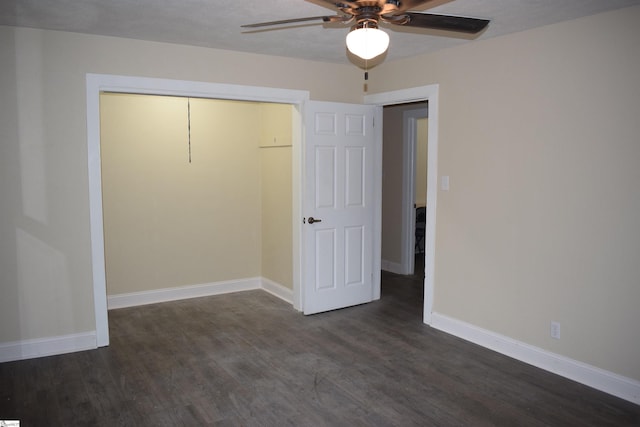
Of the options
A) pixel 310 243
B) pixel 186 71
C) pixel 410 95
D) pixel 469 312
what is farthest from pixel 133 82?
pixel 469 312

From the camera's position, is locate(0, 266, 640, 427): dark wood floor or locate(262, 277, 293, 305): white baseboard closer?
locate(0, 266, 640, 427): dark wood floor

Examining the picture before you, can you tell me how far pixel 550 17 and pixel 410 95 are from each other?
1.51 metres

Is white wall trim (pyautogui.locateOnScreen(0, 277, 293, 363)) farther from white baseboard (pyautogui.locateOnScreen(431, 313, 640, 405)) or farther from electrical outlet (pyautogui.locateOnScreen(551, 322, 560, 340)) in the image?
electrical outlet (pyautogui.locateOnScreen(551, 322, 560, 340))

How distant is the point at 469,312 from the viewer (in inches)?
162

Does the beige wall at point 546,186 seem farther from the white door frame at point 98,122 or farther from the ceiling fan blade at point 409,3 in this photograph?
the white door frame at point 98,122

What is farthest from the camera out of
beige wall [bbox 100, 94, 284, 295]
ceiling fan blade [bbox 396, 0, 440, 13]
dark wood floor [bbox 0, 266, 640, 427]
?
beige wall [bbox 100, 94, 284, 295]

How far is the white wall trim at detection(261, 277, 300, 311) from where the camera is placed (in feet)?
17.0

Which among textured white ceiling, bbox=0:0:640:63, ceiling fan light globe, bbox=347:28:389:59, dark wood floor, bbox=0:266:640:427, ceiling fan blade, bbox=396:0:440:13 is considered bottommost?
dark wood floor, bbox=0:266:640:427

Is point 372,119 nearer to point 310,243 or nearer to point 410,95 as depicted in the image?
point 410,95

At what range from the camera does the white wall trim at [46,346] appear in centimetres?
362

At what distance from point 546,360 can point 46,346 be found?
3.77 metres

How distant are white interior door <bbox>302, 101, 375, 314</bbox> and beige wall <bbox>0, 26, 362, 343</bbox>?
5.41 feet

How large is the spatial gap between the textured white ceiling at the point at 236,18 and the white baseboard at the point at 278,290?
99.8 inches

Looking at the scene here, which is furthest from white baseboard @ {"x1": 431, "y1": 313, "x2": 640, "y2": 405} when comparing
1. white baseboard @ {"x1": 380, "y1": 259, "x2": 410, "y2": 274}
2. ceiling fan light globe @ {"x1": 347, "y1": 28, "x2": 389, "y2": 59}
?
ceiling fan light globe @ {"x1": 347, "y1": 28, "x2": 389, "y2": 59}
